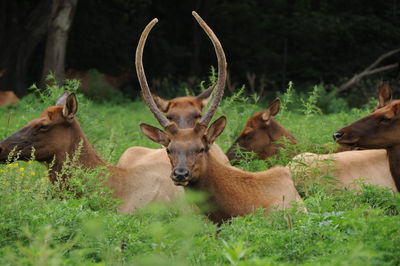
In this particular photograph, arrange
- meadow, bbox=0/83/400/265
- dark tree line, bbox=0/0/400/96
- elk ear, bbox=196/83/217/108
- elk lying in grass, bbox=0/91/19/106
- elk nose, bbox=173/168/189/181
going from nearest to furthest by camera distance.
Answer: meadow, bbox=0/83/400/265 → elk nose, bbox=173/168/189/181 → elk ear, bbox=196/83/217/108 → elk lying in grass, bbox=0/91/19/106 → dark tree line, bbox=0/0/400/96

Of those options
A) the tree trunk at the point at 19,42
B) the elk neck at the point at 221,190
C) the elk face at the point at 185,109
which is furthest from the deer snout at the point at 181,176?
the tree trunk at the point at 19,42

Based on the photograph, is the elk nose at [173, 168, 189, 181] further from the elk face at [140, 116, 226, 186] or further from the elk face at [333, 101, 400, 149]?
the elk face at [333, 101, 400, 149]

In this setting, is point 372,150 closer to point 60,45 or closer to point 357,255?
point 357,255

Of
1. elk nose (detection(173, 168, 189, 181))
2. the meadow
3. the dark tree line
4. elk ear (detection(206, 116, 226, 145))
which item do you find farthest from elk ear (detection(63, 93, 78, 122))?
the dark tree line

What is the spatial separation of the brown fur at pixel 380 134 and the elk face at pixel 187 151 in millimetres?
1852

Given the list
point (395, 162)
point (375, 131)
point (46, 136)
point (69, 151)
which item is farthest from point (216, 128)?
point (395, 162)

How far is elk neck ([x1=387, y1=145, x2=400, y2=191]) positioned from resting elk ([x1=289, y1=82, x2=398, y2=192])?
0.43ft

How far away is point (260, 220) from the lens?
5906 mm

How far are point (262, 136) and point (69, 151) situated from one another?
113 inches

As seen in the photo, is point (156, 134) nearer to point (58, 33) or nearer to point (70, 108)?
point (70, 108)

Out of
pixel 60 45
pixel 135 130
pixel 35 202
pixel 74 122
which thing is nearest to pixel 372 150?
pixel 74 122

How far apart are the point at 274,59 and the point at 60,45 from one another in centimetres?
822

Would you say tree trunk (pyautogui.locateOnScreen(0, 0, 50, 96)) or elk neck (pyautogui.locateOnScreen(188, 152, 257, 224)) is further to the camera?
tree trunk (pyautogui.locateOnScreen(0, 0, 50, 96))

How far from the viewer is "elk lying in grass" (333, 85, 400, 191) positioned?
8211mm
